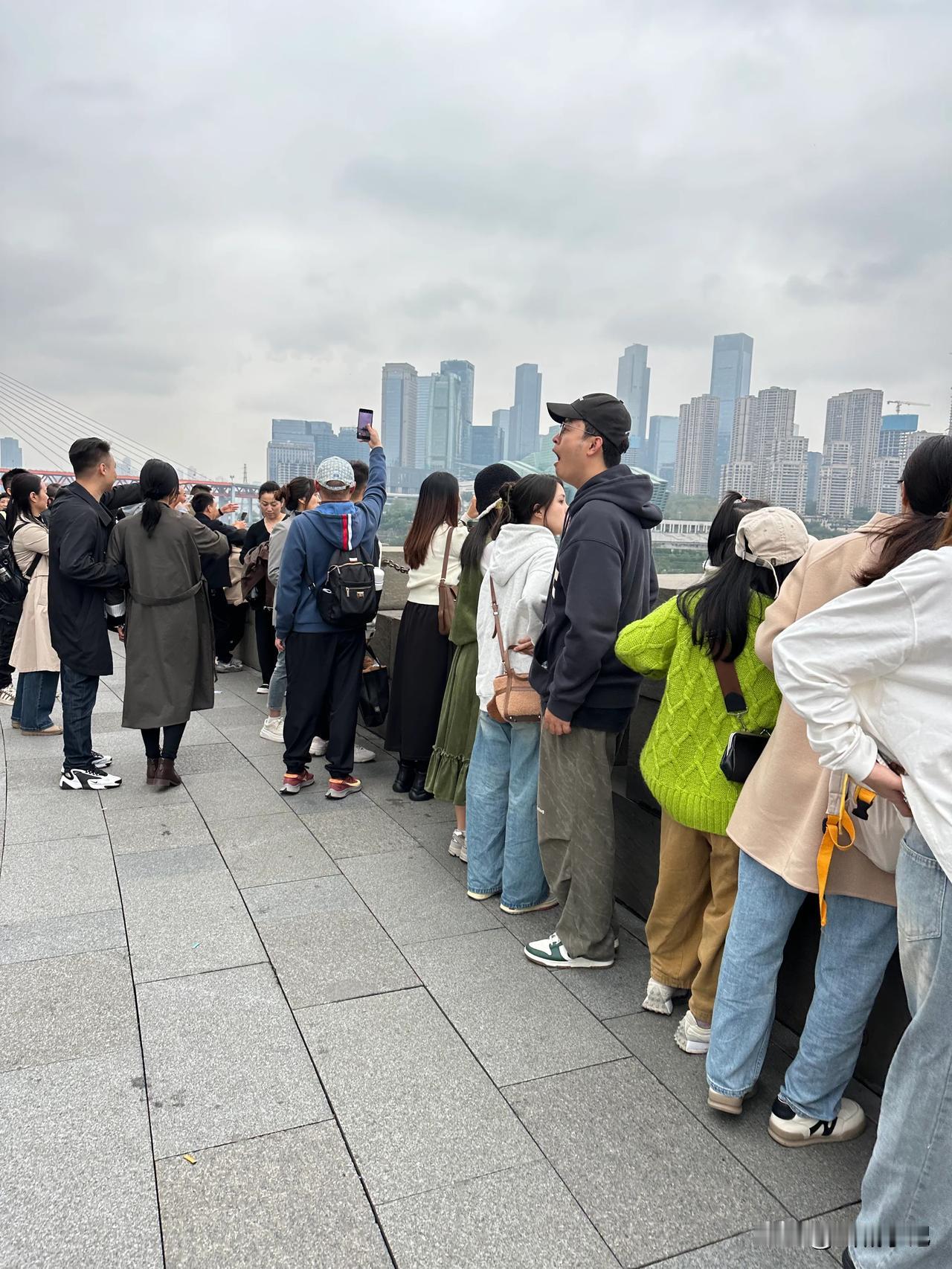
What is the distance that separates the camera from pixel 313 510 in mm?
4969

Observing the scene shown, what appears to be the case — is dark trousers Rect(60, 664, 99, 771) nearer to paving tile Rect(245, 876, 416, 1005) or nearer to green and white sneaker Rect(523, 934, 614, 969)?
paving tile Rect(245, 876, 416, 1005)

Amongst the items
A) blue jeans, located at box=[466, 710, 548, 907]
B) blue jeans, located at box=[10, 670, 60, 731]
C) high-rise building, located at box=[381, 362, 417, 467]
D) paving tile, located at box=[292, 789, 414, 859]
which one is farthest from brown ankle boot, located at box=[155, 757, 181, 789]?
high-rise building, located at box=[381, 362, 417, 467]

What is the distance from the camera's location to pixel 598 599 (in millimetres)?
2916

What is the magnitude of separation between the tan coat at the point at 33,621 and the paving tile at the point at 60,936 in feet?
10.7

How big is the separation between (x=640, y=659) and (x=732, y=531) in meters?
0.46

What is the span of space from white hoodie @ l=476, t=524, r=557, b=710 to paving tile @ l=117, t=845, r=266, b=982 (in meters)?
1.27

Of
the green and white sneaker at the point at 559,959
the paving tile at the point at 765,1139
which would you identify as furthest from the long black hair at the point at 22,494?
the paving tile at the point at 765,1139

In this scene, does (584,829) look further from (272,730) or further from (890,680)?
(272,730)

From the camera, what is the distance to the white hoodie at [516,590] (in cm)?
336

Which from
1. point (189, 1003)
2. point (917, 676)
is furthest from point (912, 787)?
point (189, 1003)

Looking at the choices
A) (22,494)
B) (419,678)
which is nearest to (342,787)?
(419,678)

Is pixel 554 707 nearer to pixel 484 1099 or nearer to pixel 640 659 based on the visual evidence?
pixel 640 659

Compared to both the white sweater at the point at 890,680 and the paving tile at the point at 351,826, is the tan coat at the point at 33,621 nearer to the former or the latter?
the paving tile at the point at 351,826

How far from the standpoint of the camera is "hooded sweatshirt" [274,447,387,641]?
16.0 ft
